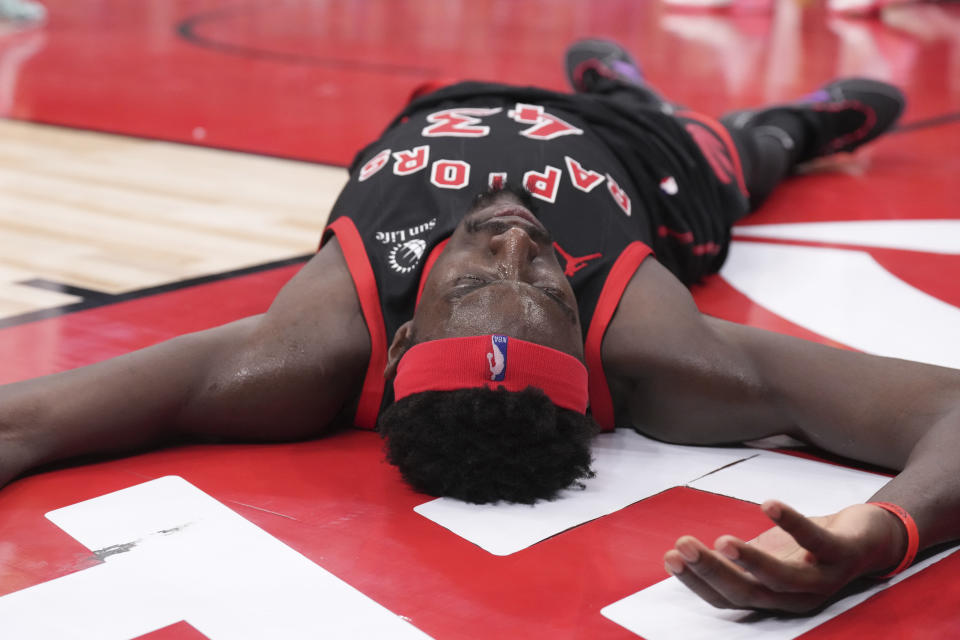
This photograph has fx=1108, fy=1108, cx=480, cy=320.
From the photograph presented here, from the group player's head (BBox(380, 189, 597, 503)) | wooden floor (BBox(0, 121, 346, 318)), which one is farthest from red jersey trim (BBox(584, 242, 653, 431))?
wooden floor (BBox(0, 121, 346, 318))

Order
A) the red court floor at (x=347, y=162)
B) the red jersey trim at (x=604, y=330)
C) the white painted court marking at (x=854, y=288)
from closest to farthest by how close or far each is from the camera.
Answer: the red court floor at (x=347, y=162), the red jersey trim at (x=604, y=330), the white painted court marking at (x=854, y=288)

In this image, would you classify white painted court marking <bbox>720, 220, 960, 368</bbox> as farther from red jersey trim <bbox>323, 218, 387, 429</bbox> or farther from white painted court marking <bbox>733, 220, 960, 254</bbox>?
red jersey trim <bbox>323, 218, 387, 429</bbox>

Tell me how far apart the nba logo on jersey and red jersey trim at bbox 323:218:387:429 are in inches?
13.1

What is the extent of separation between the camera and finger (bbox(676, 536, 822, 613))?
115cm

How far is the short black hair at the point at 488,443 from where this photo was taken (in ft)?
4.61

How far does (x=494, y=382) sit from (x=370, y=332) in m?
0.36

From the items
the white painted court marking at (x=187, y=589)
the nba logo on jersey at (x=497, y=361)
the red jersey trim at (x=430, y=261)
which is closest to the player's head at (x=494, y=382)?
the nba logo on jersey at (x=497, y=361)

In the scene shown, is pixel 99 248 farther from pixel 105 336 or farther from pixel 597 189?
pixel 597 189

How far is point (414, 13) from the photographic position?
27.9 feet

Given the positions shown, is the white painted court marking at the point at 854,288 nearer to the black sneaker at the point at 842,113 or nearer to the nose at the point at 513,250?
the black sneaker at the point at 842,113

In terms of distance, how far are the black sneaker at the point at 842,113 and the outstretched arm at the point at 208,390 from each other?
2.00 m

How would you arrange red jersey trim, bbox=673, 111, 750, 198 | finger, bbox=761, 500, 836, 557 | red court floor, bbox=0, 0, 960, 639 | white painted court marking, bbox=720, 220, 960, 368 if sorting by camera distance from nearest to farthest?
finger, bbox=761, 500, 836, 557, red court floor, bbox=0, 0, 960, 639, white painted court marking, bbox=720, 220, 960, 368, red jersey trim, bbox=673, 111, 750, 198

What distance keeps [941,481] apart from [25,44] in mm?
5737

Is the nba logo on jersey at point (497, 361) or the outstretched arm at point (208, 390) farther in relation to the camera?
the outstretched arm at point (208, 390)
